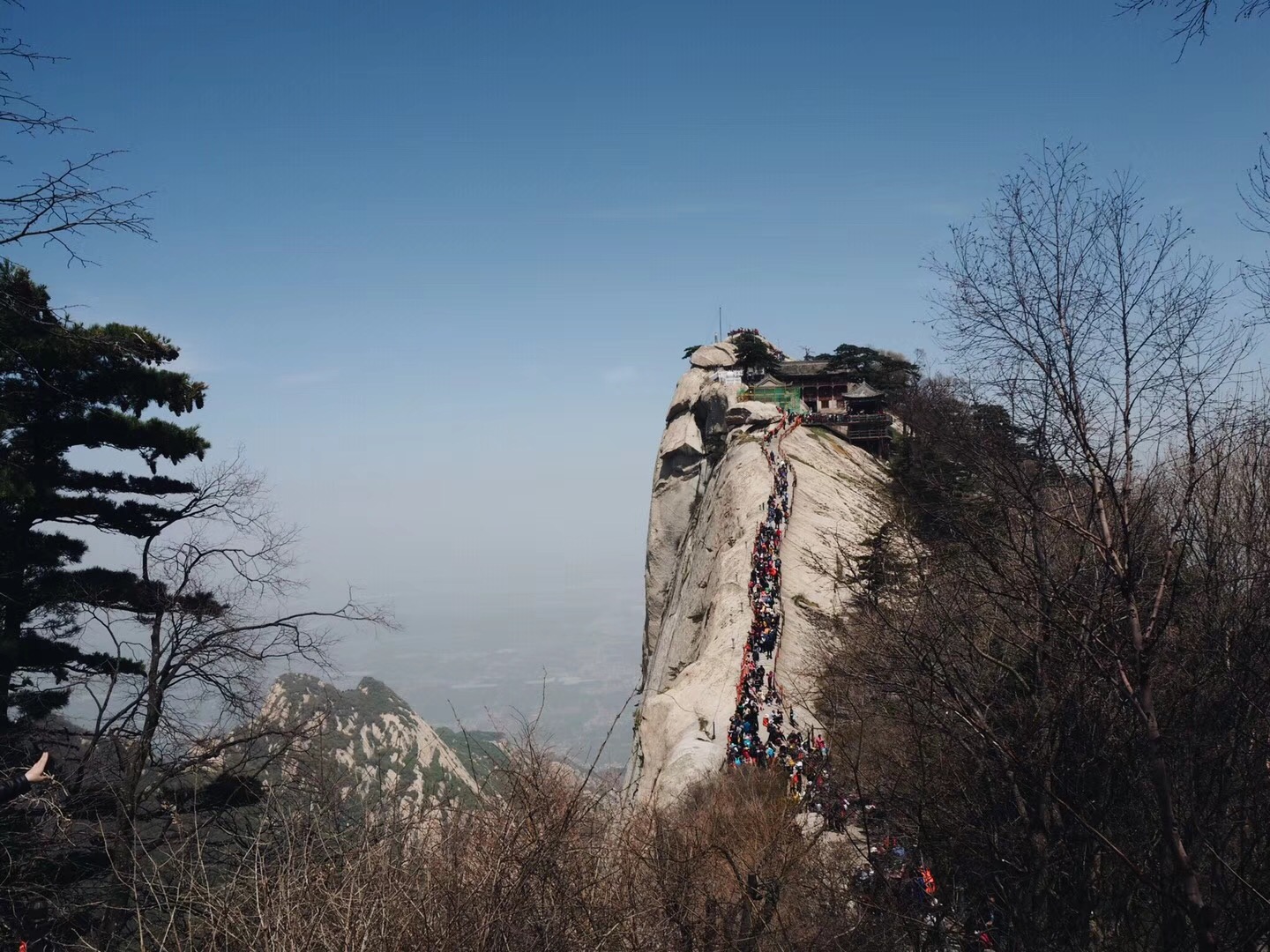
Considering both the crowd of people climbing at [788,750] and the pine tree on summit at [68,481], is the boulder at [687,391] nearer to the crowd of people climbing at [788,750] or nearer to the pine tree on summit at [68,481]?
the crowd of people climbing at [788,750]

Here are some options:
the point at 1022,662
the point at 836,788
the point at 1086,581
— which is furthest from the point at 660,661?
the point at 1086,581

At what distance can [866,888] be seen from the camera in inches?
304

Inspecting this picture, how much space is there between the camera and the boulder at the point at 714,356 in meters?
54.0

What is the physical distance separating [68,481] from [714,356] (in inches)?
1793

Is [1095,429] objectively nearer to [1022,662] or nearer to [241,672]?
[1022,662]

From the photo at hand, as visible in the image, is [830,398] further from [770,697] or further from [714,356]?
[770,697]

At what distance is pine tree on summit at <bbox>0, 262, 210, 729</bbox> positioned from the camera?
35.7ft

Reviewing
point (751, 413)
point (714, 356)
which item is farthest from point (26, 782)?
point (714, 356)

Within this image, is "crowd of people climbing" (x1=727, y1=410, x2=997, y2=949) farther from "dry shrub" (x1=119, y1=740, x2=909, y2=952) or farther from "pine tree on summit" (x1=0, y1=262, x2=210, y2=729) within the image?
"pine tree on summit" (x1=0, y1=262, x2=210, y2=729)

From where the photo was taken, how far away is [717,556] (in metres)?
29.0

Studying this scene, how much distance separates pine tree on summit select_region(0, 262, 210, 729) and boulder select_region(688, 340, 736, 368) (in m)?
43.7

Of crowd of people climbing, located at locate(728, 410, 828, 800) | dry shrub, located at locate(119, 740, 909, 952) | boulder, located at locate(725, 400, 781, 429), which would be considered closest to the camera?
dry shrub, located at locate(119, 740, 909, 952)

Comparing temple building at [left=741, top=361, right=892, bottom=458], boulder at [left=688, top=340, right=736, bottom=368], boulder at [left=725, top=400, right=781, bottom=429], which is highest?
boulder at [left=688, top=340, right=736, bottom=368]

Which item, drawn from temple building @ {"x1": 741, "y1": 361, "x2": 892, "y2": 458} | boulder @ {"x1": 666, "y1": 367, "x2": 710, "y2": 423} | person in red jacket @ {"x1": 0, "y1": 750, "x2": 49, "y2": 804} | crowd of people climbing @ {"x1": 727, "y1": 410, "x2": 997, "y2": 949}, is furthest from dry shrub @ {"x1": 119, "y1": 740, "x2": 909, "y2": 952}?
boulder @ {"x1": 666, "y1": 367, "x2": 710, "y2": 423}
